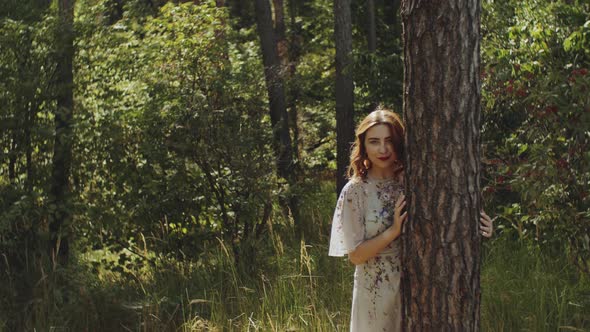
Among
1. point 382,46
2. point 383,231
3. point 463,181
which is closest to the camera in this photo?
point 463,181

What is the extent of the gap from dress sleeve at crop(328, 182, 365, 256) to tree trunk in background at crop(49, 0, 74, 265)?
5.08m

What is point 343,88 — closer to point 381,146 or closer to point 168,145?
point 168,145

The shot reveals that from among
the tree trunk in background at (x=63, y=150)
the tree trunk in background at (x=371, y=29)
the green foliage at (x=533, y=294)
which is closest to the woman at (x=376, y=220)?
the green foliage at (x=533, y=294)

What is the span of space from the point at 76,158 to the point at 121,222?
2.51 feet

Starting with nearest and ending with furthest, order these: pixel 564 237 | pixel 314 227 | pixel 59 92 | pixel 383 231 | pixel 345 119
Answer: pixel 383 231 < pixel 564 237 < pixel 59 92 < pixel 314 227 < pixel 345 119

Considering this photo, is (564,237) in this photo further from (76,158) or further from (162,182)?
(76,158)

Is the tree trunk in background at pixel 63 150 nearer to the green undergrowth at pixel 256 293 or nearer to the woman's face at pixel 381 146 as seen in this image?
the green undergrowth at pixel 256 293

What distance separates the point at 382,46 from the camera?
17234 mm

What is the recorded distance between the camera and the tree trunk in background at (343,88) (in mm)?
13336

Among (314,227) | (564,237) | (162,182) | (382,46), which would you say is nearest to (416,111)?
(564,237)

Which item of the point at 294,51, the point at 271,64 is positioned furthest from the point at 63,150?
the point at 294,51

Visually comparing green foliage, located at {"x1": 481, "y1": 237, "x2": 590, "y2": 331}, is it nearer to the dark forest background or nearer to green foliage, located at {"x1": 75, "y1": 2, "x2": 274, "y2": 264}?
the dark forest background

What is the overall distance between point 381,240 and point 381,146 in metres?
0.43

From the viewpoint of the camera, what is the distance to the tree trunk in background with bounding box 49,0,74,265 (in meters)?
9.24
